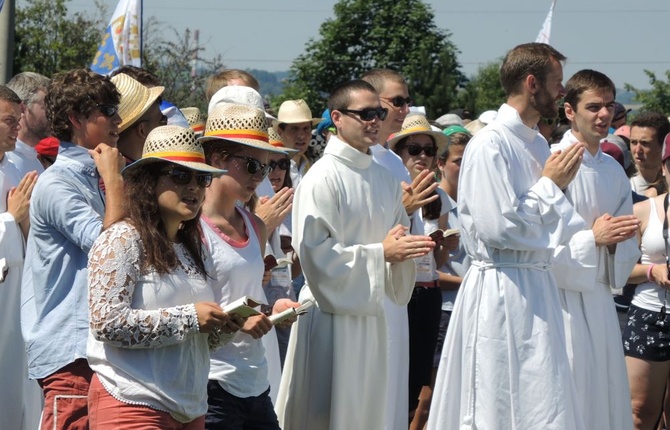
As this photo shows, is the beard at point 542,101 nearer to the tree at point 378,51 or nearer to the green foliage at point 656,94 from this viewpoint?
the green foliage at point 656,94

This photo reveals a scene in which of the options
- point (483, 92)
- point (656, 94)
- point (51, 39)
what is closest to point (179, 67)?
point (51, 39)

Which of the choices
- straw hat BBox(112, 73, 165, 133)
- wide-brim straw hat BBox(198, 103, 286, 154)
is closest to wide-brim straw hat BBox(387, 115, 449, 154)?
straw hat BBox(112, 73, 165, 133)

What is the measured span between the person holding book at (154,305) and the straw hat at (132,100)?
3.95 feet

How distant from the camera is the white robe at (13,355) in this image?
6.82m

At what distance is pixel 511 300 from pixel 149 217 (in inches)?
108

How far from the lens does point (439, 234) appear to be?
25.4 feet

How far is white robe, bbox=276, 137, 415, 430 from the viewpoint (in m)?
6.16

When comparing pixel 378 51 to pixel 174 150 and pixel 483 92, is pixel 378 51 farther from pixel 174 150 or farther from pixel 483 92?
pixel 174 150

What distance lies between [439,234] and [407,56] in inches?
2813

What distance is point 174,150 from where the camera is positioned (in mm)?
4520

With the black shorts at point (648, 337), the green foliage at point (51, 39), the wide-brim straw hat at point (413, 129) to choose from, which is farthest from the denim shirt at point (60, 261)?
the green foliage at point (51, 39)

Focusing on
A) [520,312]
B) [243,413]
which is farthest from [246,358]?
[520,312]

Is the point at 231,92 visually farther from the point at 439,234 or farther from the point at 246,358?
the point at 246,358

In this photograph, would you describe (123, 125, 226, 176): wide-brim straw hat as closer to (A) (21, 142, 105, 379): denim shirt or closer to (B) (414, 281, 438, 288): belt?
(A) (21, 142, 105, 379): denim shirt
